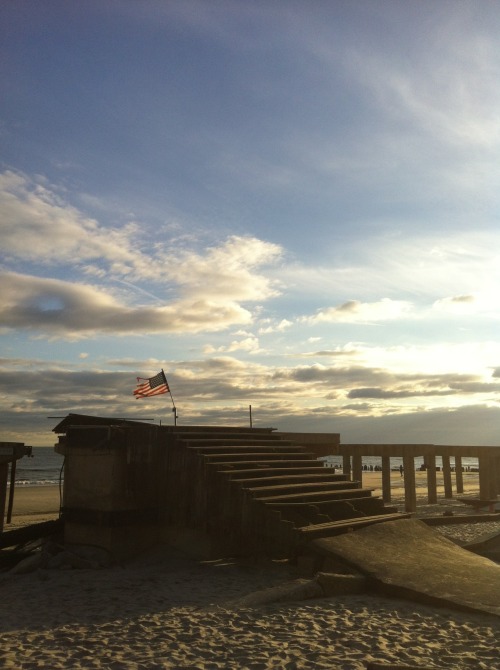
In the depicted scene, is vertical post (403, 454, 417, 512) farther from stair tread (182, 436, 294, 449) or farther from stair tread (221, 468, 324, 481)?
stair tread (221, 468, 324, 481)

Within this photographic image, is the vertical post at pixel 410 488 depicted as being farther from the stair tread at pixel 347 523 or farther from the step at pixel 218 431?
the stair tread at pixel 347 523

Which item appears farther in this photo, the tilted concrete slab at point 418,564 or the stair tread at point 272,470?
the stair tread at point 272,470

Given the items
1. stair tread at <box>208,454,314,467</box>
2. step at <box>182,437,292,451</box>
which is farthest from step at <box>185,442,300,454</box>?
stair tread at <box>208,454,314,467</box>

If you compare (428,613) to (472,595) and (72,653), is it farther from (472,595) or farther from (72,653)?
(72,653)

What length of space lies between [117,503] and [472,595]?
21.6 ft

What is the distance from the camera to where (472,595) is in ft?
27.1

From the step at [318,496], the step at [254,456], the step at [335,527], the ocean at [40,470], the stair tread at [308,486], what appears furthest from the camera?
the ocean at [40,470]

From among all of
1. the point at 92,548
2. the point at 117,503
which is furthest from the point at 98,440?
the point at 92,548

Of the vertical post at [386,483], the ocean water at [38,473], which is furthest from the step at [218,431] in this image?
the ocean water at [38,473]

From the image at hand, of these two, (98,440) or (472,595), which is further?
(98,440)

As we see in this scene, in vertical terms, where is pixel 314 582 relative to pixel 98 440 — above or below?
below

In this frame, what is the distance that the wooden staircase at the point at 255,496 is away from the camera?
417 inches

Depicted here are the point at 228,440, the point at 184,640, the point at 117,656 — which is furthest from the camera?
the point at 228,440

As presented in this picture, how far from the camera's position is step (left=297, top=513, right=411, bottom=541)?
10.2m
